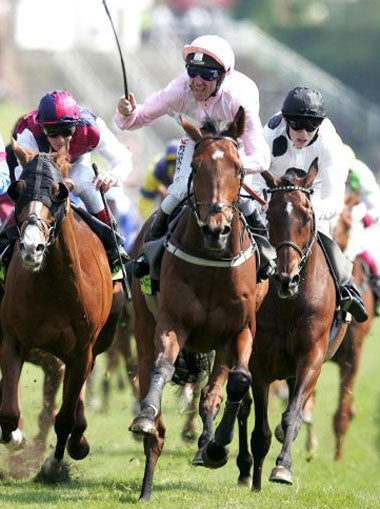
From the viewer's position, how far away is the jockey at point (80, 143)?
33.8 ft

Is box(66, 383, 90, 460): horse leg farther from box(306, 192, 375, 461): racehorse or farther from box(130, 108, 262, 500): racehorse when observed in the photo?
box(306, 192, 375, 461): racehorse

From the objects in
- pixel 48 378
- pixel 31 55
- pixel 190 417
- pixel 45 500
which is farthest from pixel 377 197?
pixel 31 55

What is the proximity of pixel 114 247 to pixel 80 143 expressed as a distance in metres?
0.74

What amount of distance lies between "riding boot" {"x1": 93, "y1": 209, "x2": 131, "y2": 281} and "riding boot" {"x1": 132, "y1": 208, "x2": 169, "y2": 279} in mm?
458

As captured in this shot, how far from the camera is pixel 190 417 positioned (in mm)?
13086

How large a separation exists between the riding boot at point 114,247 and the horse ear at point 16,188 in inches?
66.4

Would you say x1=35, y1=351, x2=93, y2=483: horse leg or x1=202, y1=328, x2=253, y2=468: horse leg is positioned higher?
x1=202, y1=328, x2=253, y2=468: horse leg

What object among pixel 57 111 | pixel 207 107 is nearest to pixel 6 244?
pixel 57 111

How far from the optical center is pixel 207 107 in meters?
10.3

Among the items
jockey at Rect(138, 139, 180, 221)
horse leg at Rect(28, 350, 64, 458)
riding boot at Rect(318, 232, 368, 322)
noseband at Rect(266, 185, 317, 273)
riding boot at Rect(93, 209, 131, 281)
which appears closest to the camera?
noseband at Rect(266, 185, 317, 273)

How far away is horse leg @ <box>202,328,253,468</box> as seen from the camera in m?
9.44

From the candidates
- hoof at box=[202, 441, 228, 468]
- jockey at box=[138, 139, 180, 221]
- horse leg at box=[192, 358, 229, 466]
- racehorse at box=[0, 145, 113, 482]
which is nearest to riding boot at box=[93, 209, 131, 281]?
racehorse at box=[0, 145, 113, 482]

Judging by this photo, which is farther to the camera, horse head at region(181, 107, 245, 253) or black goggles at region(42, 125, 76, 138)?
black goggles at region(42, 125, 76, 138)

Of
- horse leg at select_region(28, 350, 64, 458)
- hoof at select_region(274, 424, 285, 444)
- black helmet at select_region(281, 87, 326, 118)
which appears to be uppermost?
black helmet at select_region(281, 87, 326, 118)
